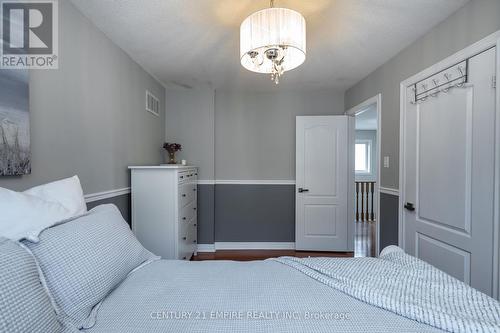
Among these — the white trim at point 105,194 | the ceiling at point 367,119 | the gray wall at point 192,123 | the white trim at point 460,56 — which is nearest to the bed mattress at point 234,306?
the white trim at point 105,194

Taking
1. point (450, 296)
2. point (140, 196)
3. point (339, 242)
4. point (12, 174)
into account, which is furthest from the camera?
point (339, 242)

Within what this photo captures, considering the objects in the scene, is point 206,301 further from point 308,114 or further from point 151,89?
point 308,114

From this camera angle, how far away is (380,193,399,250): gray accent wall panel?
2373 millimetres

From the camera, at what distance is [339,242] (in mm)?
3395

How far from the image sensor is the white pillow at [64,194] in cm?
110

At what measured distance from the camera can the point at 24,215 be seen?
90cm

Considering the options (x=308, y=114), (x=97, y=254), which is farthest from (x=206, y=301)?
(x=308, y=114)

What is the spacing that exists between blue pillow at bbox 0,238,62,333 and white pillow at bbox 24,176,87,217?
413 mm

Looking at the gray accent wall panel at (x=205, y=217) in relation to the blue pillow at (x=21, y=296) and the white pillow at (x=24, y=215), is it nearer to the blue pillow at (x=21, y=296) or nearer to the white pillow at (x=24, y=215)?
the white pillow at (x=24, y=215)

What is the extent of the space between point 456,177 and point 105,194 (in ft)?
8.83

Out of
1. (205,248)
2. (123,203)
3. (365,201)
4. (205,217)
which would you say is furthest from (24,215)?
(365,201)

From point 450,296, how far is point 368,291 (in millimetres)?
300

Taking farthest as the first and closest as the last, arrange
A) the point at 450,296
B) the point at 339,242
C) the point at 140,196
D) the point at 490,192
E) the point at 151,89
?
the point at 339,242 < the point at 151,89 < the point at 140,196 < the point at 490,192 < the point at 450,296

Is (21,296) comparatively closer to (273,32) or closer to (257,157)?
(273,32)
